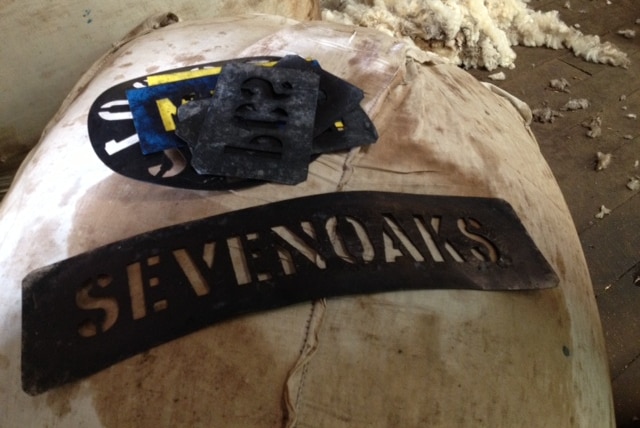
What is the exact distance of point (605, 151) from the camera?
1.73 metres

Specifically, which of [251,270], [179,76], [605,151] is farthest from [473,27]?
[251,270]

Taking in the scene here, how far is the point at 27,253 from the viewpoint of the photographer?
0.69 meters

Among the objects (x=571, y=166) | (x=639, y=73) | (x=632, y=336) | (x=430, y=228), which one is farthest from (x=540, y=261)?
(x=639, y=73)

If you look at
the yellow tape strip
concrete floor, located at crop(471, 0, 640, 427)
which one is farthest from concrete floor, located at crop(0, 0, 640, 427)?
the yellow tape strip

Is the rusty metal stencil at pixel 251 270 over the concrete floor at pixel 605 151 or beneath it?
over

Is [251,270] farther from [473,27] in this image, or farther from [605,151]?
[473,27]

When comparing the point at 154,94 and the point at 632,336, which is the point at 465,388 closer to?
the point at 154,94

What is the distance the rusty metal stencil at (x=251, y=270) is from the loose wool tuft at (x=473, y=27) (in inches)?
46.7

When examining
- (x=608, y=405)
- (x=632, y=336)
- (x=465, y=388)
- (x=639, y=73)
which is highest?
(x=465, y=388)

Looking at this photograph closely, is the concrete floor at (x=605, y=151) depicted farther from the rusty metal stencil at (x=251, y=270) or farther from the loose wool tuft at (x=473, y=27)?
the rusty metal stencil at (x=251, y=270)

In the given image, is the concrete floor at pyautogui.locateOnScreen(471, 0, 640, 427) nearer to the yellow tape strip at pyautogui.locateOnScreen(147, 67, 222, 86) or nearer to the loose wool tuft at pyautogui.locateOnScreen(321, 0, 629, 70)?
the loose wool tuft at pyautogui.locateOnScreen(321, 0, 629, 70)

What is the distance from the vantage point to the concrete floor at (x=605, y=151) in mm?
1331

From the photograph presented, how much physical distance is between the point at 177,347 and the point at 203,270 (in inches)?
3.6

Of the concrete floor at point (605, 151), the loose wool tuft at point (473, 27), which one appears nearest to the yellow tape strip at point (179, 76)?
the concrete floor at point (605, 151)
